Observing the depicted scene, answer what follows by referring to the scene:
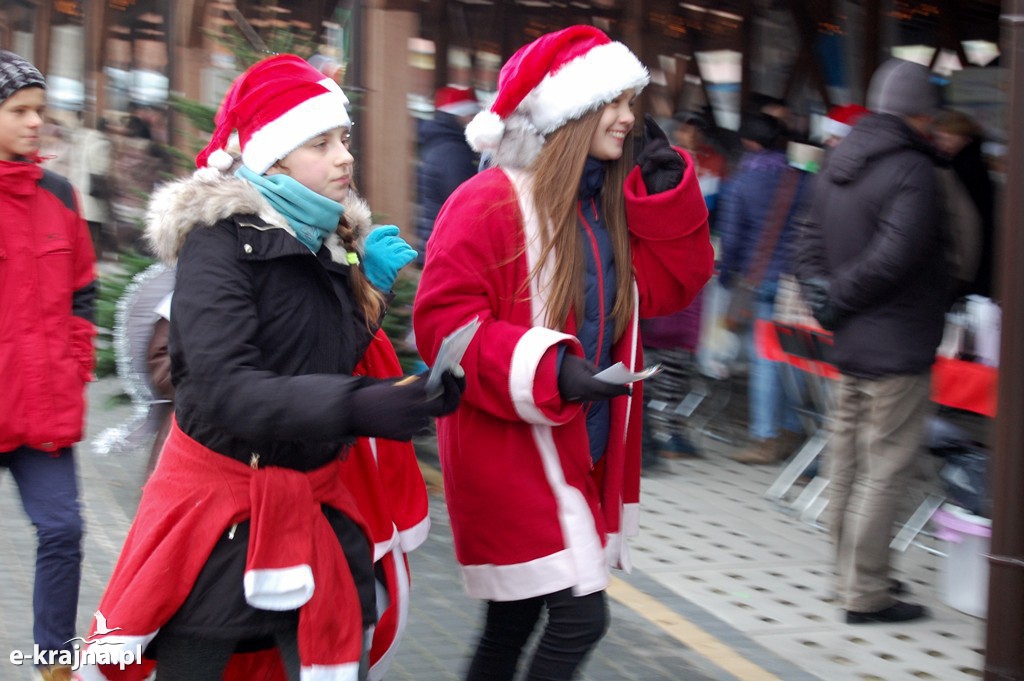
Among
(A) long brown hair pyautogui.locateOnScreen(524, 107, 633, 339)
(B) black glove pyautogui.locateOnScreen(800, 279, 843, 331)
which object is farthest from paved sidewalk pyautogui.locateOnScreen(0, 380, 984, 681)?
(A) long brown hair pyautogui.locateOnScreen(524, 107, 633, 339)

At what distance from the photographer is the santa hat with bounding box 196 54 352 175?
304 cm

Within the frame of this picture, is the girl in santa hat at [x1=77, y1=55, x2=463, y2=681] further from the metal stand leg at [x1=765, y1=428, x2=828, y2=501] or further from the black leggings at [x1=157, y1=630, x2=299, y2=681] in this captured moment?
the metal stand leg at [x1=765, y1=428, x2=828, y2=501]

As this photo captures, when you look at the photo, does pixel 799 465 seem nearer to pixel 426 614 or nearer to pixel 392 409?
pixel 426 614

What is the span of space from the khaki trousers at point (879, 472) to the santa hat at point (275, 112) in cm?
300

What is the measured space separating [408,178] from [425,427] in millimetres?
6796

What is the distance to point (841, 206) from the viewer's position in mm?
5496

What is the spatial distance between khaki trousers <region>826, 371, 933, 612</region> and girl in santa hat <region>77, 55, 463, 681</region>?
115 inches

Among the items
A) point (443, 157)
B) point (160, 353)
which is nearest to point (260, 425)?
point (160, 353)

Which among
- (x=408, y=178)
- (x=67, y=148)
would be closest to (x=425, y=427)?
(x=408, y=178)

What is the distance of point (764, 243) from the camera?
336 inches

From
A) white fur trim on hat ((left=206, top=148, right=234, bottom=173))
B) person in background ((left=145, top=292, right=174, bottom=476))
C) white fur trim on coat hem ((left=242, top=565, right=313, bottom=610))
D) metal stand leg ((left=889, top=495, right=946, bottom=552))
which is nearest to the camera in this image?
white fur trim on coat hem ((left=242, top=565, right=313, bottom=610))

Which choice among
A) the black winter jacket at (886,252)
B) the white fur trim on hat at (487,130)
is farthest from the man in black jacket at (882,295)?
the white fur trim on hat at (487,130)

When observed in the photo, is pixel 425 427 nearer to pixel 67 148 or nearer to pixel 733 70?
pixel 733 70

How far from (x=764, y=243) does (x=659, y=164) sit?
16.3 feet
